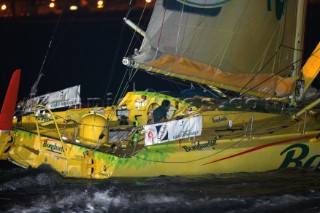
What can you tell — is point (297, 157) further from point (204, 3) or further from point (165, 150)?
point (204, 3)

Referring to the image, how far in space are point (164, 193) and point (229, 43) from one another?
4604 mm

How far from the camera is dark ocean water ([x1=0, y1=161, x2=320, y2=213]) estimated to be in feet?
31.7

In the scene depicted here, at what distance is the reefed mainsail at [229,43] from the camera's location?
12.5m

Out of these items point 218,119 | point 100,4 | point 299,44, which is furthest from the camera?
point 100,4

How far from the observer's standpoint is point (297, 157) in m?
12.0

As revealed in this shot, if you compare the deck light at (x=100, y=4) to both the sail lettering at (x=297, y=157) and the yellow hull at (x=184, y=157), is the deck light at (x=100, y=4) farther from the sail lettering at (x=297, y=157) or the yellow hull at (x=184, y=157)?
the sail lettering at (x=297, y=157)

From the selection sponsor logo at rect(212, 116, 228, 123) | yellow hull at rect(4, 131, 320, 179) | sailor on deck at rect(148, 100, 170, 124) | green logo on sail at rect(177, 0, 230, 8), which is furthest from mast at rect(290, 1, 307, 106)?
sailor on deck at rect(148, 100, 170, 124)

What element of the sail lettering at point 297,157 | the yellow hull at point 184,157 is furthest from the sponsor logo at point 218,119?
the sail lettering at point 297,157

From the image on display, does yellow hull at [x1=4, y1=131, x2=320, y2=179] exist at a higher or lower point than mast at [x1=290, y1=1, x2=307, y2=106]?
lower

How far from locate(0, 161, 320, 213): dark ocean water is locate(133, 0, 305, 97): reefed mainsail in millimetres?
2352

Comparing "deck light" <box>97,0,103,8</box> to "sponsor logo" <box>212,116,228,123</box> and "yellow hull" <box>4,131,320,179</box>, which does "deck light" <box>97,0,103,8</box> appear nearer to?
"sponsor logo" <box>212,116,228,123</box>

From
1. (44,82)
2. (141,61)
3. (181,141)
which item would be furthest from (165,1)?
(44,82)

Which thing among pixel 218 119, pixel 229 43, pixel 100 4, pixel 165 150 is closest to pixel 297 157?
pixel 218 119

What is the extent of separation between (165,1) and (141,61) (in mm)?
1866
